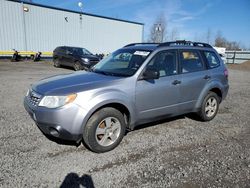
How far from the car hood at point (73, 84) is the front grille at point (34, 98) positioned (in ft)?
0.20

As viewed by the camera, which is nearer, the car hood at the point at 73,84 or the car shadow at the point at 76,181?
the car shadow at the point at 76,181

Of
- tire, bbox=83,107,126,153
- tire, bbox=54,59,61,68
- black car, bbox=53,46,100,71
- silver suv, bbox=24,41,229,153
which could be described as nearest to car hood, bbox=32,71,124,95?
silver suv, bbox=24,41,229,153

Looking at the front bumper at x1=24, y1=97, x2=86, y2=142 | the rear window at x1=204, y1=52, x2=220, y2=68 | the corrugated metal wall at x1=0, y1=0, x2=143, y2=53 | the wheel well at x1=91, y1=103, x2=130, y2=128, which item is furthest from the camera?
the corrugated metal wall at x1=0, y1=0, x2=143, y2=53

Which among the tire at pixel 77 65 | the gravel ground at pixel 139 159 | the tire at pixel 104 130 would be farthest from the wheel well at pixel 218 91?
the tire at pixel 77 65

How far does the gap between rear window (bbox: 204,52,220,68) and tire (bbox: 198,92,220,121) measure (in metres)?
0.71

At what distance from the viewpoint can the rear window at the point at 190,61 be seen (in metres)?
4.94

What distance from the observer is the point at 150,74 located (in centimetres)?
415

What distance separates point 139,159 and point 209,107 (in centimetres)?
277

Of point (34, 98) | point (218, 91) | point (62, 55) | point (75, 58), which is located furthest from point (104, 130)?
point (62, 55)

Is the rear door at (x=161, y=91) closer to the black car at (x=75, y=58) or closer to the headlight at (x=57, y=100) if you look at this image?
the headlight at (x=57, y=100)

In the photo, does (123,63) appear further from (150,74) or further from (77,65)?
(77,65)

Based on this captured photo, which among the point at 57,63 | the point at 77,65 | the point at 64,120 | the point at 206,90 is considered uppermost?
the point at 206,90

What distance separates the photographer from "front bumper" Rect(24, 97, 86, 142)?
345 centimetres

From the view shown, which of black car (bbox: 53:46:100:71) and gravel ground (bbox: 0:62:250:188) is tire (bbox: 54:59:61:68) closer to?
black car (bbox: 53:46:100:71)
